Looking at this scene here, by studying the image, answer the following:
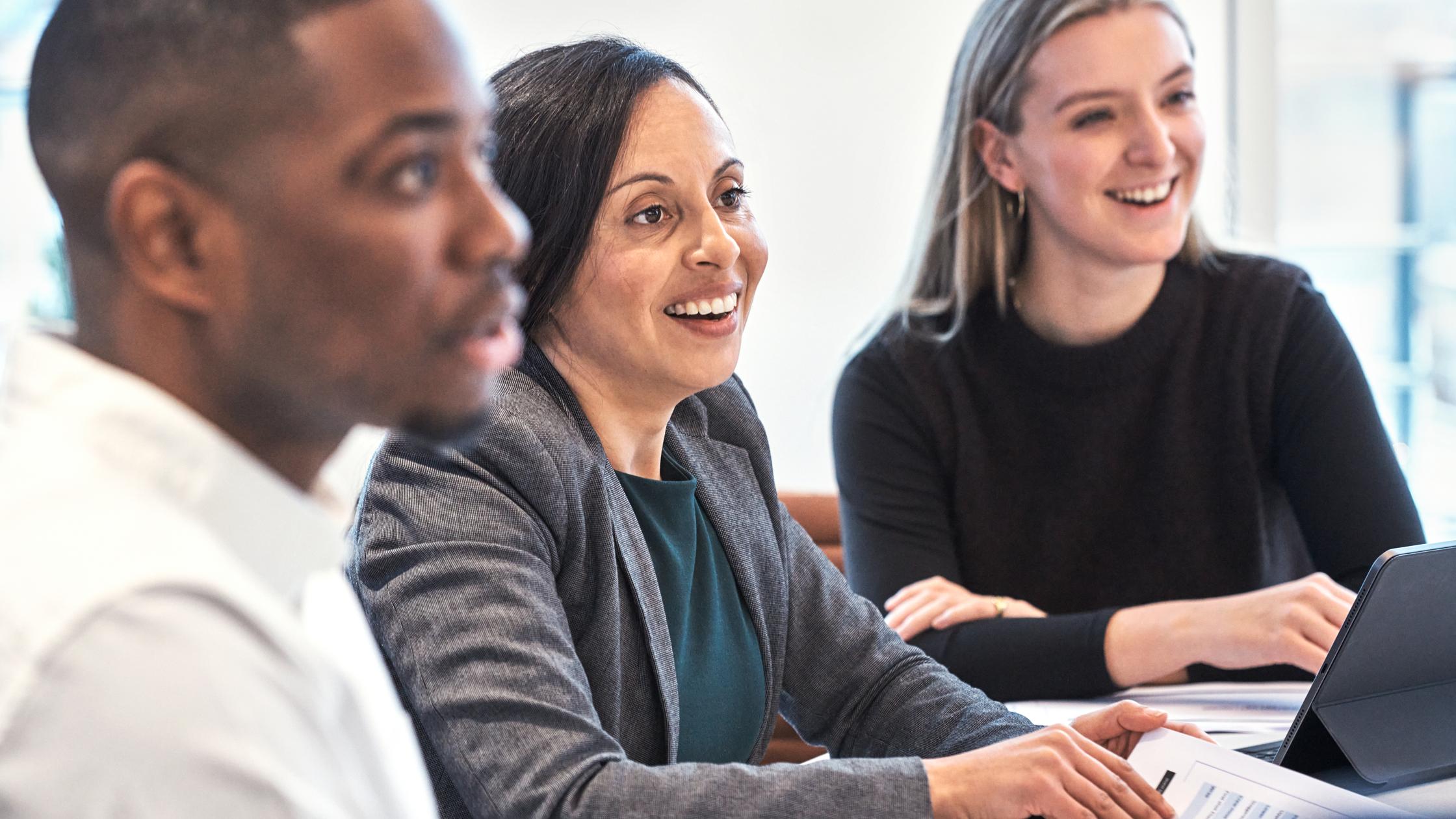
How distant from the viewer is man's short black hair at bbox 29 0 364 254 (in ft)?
2.00

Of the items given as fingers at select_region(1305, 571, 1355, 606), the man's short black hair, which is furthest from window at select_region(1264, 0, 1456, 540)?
the man's short black hair

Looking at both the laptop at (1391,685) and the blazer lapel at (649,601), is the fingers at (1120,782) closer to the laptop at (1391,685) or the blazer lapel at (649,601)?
the laptop at (1391,685)

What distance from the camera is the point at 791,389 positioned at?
3.56 metres

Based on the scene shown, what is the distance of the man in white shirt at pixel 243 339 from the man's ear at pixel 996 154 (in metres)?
1.47

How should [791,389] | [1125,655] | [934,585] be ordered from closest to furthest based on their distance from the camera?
[1125,655]
[934,585]
[791,389]

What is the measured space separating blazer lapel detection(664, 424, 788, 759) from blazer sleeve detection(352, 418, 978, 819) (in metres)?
0.31

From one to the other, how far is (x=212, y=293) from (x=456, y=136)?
14 cm

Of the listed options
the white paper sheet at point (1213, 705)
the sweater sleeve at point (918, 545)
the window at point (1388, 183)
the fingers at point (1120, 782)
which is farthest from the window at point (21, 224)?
the fingers at point (1120, 782)

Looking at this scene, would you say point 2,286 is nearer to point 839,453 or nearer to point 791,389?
point 791,389

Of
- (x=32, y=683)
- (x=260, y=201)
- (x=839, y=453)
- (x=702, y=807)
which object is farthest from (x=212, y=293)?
(x=839, y=453)

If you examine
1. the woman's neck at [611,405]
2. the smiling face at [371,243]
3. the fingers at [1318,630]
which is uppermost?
the smiling face at [371,243]

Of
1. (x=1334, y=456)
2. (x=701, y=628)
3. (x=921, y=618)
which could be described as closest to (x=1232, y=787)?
(x=701, y=628)

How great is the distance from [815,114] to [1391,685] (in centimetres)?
247

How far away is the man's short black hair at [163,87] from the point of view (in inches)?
24.0
